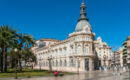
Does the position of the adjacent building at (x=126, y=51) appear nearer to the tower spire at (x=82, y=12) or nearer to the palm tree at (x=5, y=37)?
the tower spire at (x=82, y=12)

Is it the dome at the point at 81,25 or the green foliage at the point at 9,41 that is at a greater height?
the dome at the point at 81,25

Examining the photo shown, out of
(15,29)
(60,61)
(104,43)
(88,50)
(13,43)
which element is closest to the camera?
(13,43)

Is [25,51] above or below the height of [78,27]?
below

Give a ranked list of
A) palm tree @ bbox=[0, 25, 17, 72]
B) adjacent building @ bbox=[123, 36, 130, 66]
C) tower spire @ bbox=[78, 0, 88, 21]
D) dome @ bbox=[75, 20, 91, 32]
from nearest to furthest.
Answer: palm tree @ bbox=[0, 25, 17, 72]
dome @ bbox=[75, 20, 91, 32]
tower spire @ bbox=[78, 0, 88, 21]
adjacent building @ bbox=[123, 36, 130, 66]

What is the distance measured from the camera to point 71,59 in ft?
201

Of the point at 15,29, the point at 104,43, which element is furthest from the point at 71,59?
the point at 104,43

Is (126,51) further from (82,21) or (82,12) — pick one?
(82,12)

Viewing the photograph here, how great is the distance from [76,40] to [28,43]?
17.5 meters

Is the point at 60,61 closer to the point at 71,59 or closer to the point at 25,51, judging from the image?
the point at 71,59

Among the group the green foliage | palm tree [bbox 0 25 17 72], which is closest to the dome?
the green foliage

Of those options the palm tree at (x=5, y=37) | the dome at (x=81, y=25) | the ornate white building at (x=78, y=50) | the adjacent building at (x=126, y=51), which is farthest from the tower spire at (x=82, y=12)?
the palm tree at (x=5, y=37)

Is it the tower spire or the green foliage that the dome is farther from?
the green foliage

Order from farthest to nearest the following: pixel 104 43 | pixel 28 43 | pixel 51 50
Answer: pixel 104 43, pixel 51 50, pixel 28 43

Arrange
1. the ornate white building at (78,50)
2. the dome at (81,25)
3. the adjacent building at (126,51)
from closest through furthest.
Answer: the ornate white building at (78,50), the dome at (81,25), the adjacent building at (126,51)
